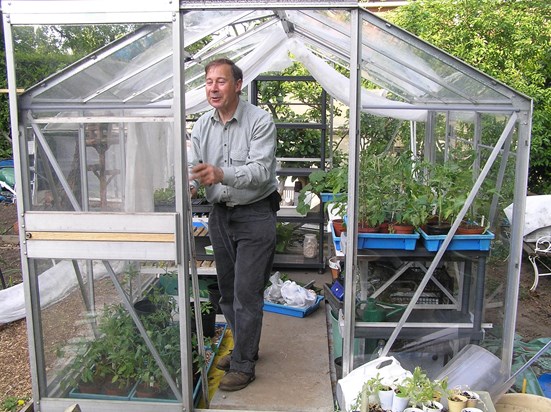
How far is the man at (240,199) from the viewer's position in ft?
10.1

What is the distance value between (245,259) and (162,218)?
2.03ft

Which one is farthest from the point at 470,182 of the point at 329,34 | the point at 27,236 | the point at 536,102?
the point at 536,102

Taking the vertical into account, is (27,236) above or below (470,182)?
below

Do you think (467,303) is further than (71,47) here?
Yes

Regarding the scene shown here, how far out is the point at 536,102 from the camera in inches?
265

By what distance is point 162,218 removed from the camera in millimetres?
2824

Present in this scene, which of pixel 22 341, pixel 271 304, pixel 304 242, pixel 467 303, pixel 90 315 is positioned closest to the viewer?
pixel 90 315

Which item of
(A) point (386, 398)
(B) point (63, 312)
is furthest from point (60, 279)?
(A) point (386, 398)

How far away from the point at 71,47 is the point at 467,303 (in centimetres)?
266

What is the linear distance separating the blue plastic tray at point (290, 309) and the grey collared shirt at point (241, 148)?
1.61 metres

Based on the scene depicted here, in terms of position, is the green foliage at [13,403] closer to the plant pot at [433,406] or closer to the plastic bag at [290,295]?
the plastic bag at [290,295]

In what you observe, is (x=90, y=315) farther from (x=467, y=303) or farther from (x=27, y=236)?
(x=467, y=303)

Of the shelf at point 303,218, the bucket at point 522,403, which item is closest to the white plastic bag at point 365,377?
the bucket at point 522,403

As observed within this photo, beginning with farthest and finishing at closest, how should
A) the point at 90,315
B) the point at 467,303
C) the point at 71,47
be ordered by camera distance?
1. the point at 467,303
2. the point at 90,315
3. the point at 71,47
